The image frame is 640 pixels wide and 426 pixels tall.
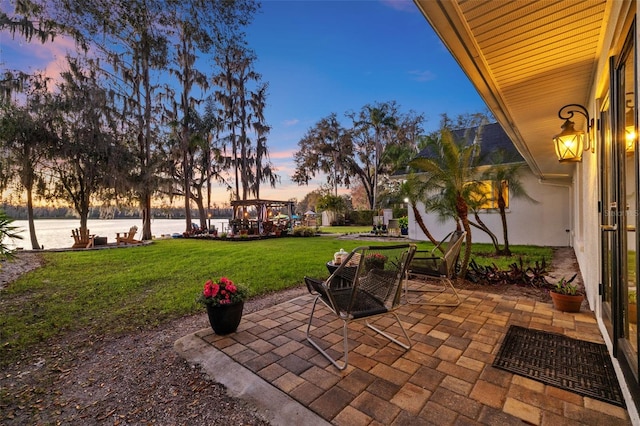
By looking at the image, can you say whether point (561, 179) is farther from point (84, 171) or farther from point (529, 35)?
point (84, 171)

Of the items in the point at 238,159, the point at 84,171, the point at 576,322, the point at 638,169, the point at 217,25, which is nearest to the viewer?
the point at 638,169

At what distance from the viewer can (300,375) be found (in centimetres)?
217

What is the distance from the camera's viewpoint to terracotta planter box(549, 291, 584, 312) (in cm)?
334

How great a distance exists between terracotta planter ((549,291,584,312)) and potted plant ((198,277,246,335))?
12.3ft

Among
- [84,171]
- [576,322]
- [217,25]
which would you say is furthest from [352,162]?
[576,322]

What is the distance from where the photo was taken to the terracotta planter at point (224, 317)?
112 inches

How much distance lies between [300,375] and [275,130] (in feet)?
74.1

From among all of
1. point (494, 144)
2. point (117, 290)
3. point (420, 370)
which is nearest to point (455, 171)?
point (420, 370)

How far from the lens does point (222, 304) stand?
2818mm

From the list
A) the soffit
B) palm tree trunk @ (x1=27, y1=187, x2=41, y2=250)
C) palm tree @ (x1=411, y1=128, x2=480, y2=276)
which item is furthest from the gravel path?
palm tree trunk @ (x1=27, y1=187, x2=41, y2=250)

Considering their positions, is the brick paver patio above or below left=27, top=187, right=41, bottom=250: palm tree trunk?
below

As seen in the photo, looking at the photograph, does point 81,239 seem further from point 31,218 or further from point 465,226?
point 465,226

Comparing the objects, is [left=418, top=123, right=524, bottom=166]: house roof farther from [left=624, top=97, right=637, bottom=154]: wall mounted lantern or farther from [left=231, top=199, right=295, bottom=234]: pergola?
[left=231, top=199, right=295, bottom=234]: pergola

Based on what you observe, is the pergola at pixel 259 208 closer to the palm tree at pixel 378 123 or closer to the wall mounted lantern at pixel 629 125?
the palm tree at pixel 378 123
